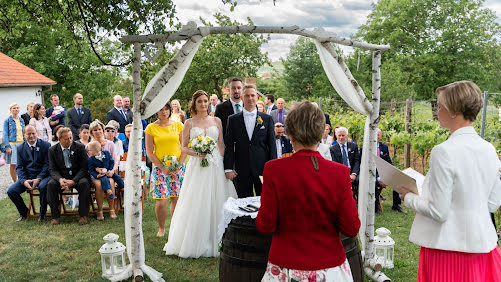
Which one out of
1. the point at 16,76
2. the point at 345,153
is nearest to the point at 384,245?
the point at 345,153

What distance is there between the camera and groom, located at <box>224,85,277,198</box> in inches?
197

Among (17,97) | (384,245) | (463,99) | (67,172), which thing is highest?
(463,99)

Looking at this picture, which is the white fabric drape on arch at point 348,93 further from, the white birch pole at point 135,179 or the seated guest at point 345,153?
the seated guest at point 345,153

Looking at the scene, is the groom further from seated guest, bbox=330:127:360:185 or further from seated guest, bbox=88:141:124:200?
seated guest, bbox=88:141:124:200

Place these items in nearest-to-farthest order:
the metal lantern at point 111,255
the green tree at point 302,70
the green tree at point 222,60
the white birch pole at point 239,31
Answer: the white birch pole at point 239,31 → the metal lantern at point 111,255 → the green tree at point 222,60 → the green tree at point 302,70

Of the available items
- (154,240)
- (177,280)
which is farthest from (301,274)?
(154,240)

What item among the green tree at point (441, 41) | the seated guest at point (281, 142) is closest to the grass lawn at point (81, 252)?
the seated guest at point (281, 142)

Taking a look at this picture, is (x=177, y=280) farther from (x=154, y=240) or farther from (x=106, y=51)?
(x=106, y=51)

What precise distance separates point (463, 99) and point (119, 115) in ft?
27.0

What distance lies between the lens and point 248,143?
502 cm

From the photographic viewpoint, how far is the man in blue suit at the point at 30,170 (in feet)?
22.5

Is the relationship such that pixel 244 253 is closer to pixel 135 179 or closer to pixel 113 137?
pixel 135 179

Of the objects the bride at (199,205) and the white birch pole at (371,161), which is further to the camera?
the bride at (199,205)

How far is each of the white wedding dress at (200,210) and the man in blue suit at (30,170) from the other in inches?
120
